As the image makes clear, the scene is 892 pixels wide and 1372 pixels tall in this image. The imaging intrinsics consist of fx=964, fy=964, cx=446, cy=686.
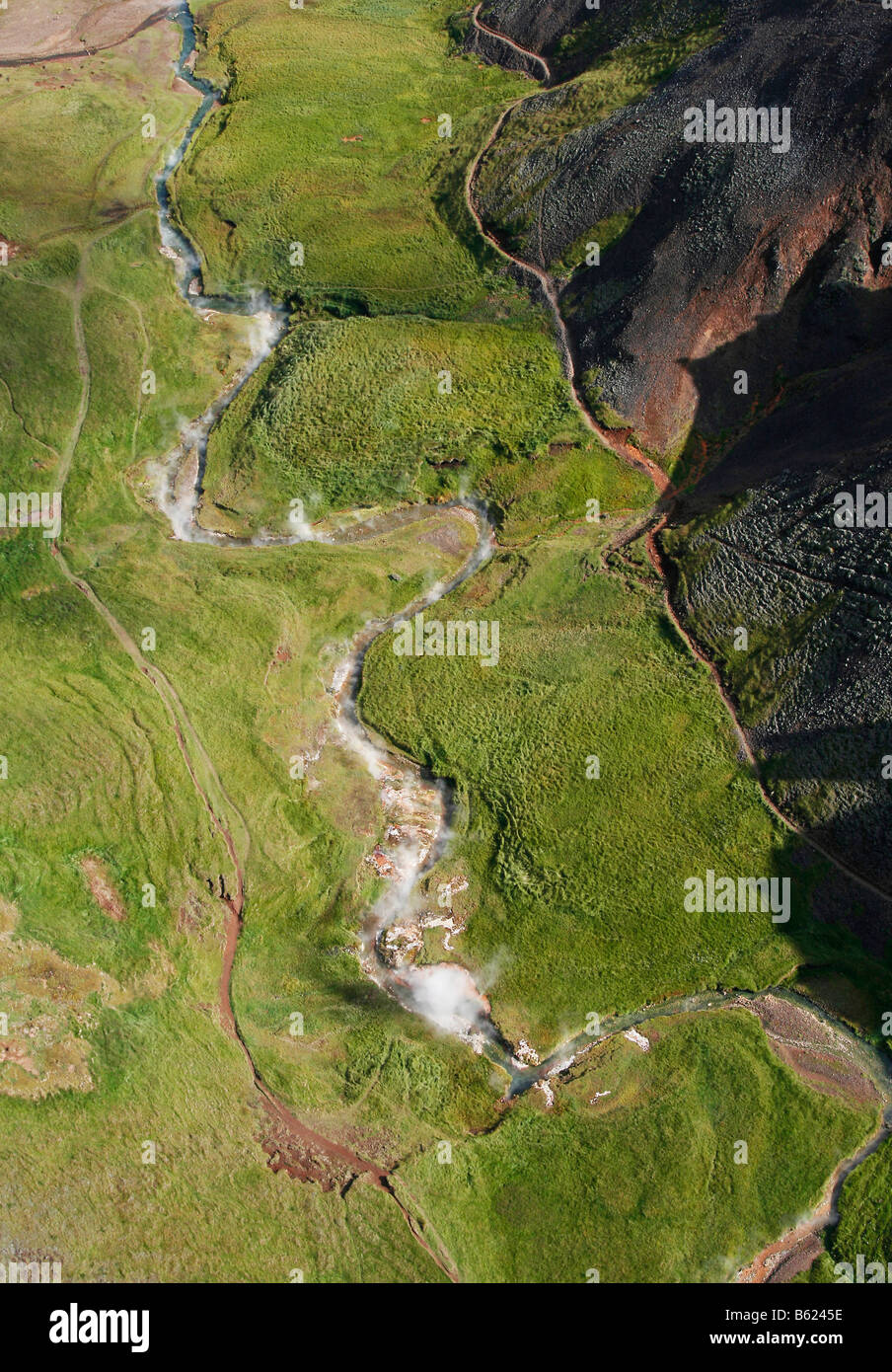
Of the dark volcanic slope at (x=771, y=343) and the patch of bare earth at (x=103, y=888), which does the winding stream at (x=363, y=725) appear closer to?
the patch of bare earth at (x=103, y=888)

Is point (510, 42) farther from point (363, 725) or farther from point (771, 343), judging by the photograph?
point (363, 725)

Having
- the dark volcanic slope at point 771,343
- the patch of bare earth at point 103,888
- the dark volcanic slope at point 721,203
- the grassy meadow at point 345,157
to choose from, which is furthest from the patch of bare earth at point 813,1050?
the grassy meadow at point 345,157

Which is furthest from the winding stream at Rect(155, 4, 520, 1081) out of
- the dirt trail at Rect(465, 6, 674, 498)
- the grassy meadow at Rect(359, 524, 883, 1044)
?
the dirt trail at Rect(465, 6, 674, 498)

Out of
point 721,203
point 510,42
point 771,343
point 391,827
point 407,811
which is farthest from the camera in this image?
point 510,42

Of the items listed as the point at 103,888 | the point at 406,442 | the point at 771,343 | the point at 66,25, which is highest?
the point at 66,25

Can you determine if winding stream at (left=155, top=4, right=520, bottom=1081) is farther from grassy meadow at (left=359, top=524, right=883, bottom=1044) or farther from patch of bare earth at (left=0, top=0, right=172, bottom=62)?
patch of bare earth at (left=0, top=0, right=172, bottom=62)

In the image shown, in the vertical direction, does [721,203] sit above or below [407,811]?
above

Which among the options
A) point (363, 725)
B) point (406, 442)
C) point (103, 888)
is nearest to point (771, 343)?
point (406, 442)
